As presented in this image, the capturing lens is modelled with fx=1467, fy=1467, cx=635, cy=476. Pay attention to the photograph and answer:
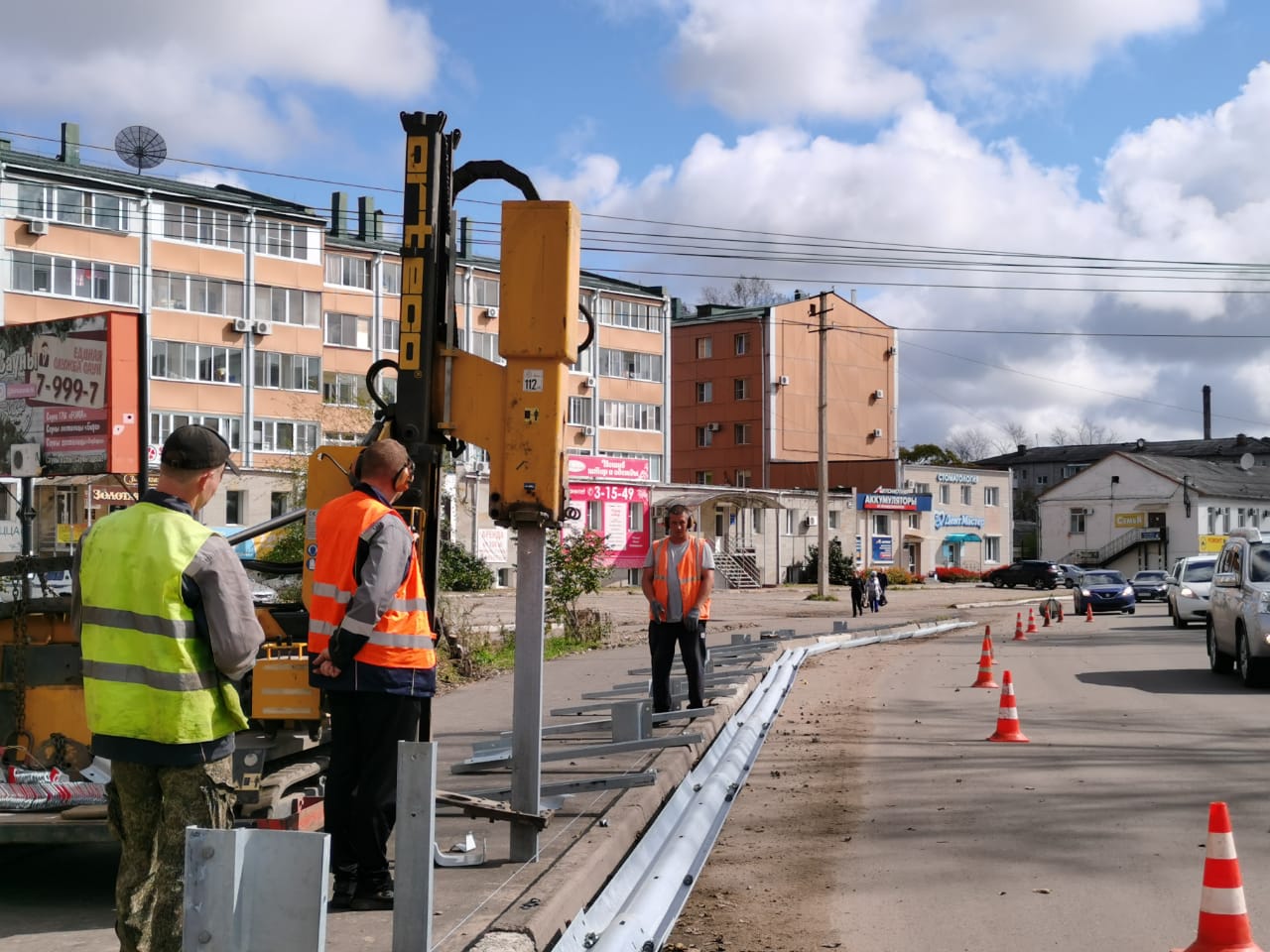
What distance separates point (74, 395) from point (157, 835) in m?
4.10

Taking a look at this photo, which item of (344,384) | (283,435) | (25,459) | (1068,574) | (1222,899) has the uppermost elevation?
(344,384)

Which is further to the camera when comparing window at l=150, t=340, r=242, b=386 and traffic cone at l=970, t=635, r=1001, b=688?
window at l=150, t=340, r=242, b=386

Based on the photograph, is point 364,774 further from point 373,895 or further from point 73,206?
point 73,206

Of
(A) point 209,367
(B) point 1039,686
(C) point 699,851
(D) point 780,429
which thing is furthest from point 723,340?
(C) point 699,851

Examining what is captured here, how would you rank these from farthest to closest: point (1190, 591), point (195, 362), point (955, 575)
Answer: point (955, 575), point (195, 362), point (1190, 591)

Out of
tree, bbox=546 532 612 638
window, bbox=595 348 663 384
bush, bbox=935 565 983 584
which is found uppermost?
window, bbox=595 348 663 384

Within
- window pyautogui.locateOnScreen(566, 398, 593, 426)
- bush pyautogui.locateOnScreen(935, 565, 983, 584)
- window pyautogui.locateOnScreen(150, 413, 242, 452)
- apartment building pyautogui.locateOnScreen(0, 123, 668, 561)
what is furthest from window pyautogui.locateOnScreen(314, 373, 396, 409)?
bush pyautogui.locateOnScreen(935, 565, 983, 584)

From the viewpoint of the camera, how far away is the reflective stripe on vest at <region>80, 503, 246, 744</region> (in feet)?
14.9

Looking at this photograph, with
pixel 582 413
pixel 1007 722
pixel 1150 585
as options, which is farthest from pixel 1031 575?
pixel 1007 722

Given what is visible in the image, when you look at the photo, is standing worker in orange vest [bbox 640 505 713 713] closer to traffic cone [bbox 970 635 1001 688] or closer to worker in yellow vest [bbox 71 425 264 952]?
traffic cone [bbox 970 635 1001 688]

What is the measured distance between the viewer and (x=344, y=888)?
614cm

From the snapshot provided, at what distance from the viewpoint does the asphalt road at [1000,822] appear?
6461mm

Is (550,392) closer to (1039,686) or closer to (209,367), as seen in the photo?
(1039,686)

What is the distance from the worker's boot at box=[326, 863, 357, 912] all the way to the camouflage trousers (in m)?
1.55
